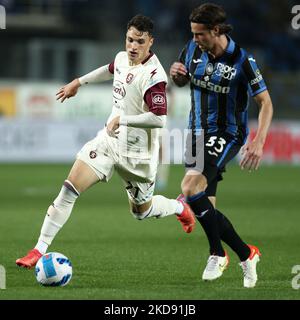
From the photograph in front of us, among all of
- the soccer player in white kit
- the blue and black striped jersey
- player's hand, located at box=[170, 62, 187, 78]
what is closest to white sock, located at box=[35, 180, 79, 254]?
the soccer player in white kit

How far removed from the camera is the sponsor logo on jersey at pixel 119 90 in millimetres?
8070

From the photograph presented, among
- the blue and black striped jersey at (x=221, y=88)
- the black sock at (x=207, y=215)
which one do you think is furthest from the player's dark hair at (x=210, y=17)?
the black sock at (x=207, y=215)

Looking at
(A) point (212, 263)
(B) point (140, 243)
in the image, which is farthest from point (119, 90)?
(B) point (140, 243)

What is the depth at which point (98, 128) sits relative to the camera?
23.3 meters

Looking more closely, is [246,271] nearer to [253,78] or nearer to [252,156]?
[252,156]

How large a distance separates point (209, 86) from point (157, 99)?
479 millimetres

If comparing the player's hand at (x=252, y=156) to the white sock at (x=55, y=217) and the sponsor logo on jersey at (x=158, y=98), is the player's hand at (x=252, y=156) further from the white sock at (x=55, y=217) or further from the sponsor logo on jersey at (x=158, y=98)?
the white sock at (x=55, y=217)

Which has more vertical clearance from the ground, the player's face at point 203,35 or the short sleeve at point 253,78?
the player's face at point 203,35

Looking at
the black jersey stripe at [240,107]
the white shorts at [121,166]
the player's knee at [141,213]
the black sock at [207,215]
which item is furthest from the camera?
the player's knee at [141,213]

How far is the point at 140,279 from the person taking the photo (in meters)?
7.48

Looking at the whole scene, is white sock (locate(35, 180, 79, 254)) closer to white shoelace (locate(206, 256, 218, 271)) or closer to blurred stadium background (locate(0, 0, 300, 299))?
blurred stadium background (locate(0, 0, 300, 299))

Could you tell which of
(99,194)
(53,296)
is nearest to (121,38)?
(99,194)

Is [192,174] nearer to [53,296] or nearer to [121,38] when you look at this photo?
[53,296]
